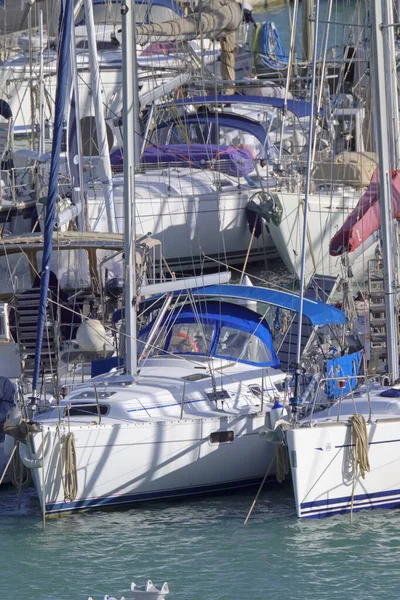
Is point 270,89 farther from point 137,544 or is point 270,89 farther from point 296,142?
point 137,544

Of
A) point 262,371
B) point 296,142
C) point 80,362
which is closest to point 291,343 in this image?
point 262,371

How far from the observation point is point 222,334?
18.7 metres

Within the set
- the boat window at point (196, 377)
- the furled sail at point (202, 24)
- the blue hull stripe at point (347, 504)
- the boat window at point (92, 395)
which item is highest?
the furled sail at point (202, 24)

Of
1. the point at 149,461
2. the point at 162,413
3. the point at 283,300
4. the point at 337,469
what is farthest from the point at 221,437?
the point at 283,300

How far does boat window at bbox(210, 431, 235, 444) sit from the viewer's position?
55.4 ft

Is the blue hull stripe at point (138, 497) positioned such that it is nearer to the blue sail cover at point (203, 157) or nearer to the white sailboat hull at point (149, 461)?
the white sailboat hull at point (149, 461)

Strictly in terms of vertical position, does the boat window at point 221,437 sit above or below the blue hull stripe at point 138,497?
above

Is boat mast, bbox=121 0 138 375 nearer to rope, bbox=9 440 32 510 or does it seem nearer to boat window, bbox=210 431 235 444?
boat window, bbox=210 431 235 444

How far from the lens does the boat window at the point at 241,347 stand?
1859 centimetres

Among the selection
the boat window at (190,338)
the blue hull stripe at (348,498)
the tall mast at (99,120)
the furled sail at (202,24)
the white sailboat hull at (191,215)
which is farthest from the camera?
the furled sail at (202,24)

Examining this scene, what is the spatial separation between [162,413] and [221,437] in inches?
30.3

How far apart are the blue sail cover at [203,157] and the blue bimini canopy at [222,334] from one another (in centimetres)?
1193

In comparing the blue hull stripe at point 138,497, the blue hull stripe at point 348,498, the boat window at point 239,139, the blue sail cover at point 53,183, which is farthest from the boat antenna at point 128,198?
the boat window at point 239,139

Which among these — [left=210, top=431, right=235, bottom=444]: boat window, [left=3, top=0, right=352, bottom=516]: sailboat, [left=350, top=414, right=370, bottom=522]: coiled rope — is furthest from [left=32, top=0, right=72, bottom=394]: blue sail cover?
[left=350, top=414, right=370, bottom=522]: coiled rope
